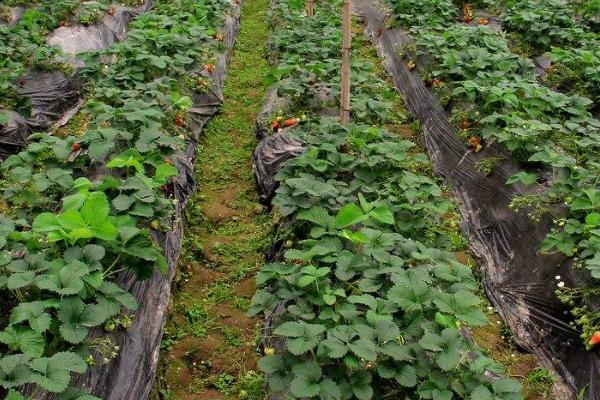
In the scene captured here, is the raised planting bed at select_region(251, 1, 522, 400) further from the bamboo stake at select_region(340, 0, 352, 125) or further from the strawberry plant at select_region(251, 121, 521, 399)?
the bamboo stake at select_region(340, 0, 352, 125)

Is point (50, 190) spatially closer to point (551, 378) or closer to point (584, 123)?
point (551, 378)

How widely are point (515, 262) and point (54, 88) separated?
502 cm

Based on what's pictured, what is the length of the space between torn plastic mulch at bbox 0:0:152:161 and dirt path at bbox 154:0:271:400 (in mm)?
1629

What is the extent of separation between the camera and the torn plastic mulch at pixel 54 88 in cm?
539

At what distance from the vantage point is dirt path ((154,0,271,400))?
10.8 feet

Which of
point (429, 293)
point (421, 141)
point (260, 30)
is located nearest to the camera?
point (429, 293)

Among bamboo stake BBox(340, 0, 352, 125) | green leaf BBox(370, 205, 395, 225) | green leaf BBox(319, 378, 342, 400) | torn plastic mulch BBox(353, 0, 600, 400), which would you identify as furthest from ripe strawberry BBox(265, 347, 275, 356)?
bamboo stake BBox(340, 0, 352, 125)

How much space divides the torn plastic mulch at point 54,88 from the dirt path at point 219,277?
1.63 m

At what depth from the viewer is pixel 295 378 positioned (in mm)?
2418

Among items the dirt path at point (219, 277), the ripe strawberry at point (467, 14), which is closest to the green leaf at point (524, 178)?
the dirt path at point (219, 277)

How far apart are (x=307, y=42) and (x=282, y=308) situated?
3986mm

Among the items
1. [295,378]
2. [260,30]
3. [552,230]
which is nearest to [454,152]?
[552,230]

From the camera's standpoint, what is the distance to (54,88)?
620cm

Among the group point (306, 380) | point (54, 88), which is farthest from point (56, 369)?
point (54, 88)
